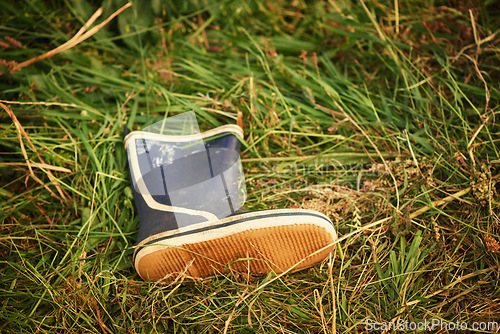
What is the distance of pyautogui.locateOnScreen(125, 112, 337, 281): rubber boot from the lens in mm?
1053

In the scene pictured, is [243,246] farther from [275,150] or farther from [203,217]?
[275,150]

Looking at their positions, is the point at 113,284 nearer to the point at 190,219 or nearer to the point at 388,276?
the point at 190,219

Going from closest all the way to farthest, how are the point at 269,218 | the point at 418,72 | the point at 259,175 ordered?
1. the point at 269,218
2. the point at 259,175
3. the point at 418,72

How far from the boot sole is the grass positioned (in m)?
0.07

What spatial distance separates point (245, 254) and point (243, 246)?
43 mm

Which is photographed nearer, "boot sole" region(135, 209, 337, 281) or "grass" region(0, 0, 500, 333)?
"boot sole" region(135, 209, 337, 281)

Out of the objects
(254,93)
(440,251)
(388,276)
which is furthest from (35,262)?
(440,251)

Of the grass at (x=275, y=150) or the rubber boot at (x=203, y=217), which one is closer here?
the rubber boot at (x=203, y=217)

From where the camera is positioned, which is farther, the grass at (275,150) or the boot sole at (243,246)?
the grass at (275,150)

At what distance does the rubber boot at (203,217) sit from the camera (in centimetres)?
105

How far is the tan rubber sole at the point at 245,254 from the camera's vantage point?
41.3 inches

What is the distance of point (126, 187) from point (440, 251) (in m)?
1.15

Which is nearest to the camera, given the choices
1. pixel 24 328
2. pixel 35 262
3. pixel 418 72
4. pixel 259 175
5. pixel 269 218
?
pixel 269 218

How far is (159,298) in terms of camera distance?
119cm
